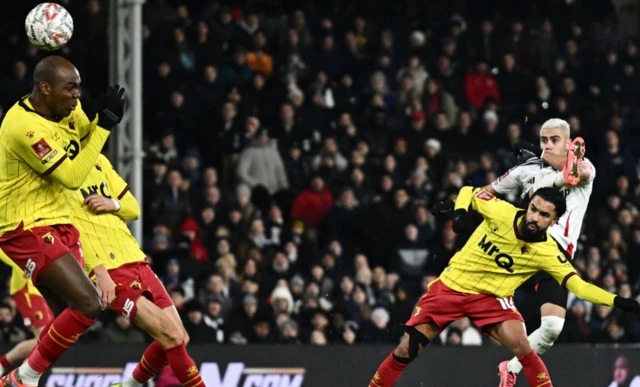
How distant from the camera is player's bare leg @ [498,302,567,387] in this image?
9.59 meters

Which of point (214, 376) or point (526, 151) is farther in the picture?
point (214, 376)

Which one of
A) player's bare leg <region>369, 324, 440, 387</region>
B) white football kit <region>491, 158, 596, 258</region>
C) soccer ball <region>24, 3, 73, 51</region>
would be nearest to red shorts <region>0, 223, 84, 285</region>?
soccer ball <region>24, 3, 73, 51</region>

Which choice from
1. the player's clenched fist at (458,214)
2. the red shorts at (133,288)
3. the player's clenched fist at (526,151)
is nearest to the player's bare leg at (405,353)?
the player's clenched fist at (458,214)

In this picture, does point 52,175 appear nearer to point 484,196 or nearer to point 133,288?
point 133,288

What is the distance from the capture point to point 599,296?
866 centimetres

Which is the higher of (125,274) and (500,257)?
(500,257)

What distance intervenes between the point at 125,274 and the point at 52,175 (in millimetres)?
1069

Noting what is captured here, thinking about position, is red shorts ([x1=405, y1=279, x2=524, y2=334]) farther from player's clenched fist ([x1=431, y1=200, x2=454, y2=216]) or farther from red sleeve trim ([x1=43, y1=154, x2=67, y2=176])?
red sleeve trim ([x1=43, y1=154, x2=67, y2=176])

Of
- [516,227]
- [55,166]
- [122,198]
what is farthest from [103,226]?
[516,227]

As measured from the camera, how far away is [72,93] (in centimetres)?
808

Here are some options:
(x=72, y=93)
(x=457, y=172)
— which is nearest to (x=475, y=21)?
(x=457, y=172)

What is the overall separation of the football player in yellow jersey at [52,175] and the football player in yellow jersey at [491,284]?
2200mm

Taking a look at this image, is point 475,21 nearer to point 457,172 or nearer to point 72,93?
point 457,172

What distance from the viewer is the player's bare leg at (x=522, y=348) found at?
29.5 ft
